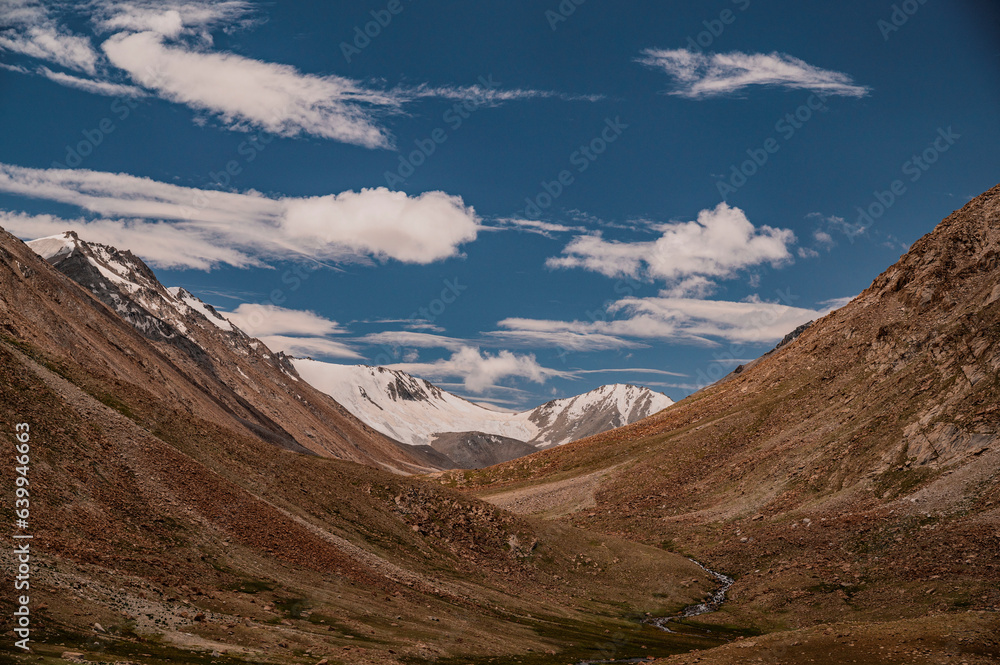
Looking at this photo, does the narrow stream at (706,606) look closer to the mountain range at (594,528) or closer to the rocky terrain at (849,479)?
the mountain range at (594,528)

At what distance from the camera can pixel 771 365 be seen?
149000 millimetres

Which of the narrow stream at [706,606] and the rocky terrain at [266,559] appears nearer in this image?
the rocky terrain at [266,559]

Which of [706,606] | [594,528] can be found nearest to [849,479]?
[706,606]

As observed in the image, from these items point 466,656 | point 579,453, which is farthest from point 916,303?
point 466,656

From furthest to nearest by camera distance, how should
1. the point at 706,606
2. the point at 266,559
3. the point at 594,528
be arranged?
the point at 594,528 < the point at 706,606 < the point at 266,559

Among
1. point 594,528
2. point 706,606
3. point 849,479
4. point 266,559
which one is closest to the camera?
point 266,559

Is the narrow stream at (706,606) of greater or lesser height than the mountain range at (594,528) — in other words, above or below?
below

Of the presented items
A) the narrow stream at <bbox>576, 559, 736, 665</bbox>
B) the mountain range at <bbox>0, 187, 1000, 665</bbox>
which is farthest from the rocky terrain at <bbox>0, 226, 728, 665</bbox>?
the narrow stream at <bbox>576, 559, 736, 665</bbox>

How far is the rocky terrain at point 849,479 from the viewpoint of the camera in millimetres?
62750

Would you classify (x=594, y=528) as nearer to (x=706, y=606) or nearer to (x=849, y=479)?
(x=706, y=606)

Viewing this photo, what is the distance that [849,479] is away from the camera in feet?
309

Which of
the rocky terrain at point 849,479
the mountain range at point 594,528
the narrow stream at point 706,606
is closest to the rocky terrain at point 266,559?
the mountain range at point 594,528

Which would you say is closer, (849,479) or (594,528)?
(849,479)

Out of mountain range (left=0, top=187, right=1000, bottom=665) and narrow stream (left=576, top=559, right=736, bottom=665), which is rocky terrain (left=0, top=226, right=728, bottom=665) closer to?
mountain range (left=0, top=187, right=1000, bottom=665)
